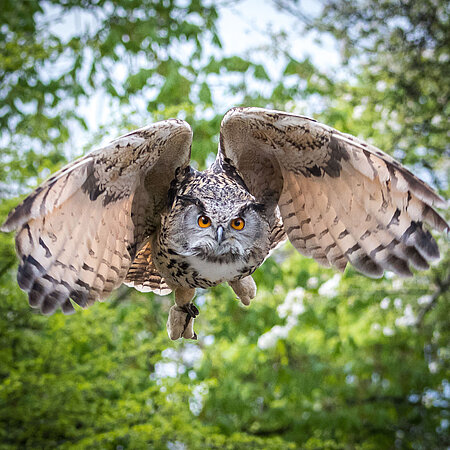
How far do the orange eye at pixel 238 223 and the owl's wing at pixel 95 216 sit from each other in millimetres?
404

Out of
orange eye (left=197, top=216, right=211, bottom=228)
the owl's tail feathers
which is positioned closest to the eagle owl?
orange eye (left=197, top=216, right=211, bottom=228)

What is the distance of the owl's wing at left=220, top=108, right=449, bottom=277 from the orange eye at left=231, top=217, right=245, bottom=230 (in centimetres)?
42

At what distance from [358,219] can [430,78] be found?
6.13 meters

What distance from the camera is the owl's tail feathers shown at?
2709 mm

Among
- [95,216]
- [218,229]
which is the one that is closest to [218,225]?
[218,229]

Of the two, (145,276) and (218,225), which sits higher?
(218,225)

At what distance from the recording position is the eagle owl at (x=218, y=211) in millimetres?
2055

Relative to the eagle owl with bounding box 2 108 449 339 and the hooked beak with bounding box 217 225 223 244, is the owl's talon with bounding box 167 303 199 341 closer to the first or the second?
the eagle owl with bounding box 2 108 449 339

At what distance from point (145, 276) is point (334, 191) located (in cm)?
93

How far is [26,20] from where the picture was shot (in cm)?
674

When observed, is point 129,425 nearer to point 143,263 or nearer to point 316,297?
point 316,297

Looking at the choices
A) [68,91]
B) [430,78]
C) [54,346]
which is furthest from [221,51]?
[54,346]

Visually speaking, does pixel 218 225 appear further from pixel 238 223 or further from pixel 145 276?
pixel 145 276

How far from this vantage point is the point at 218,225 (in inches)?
78.3
